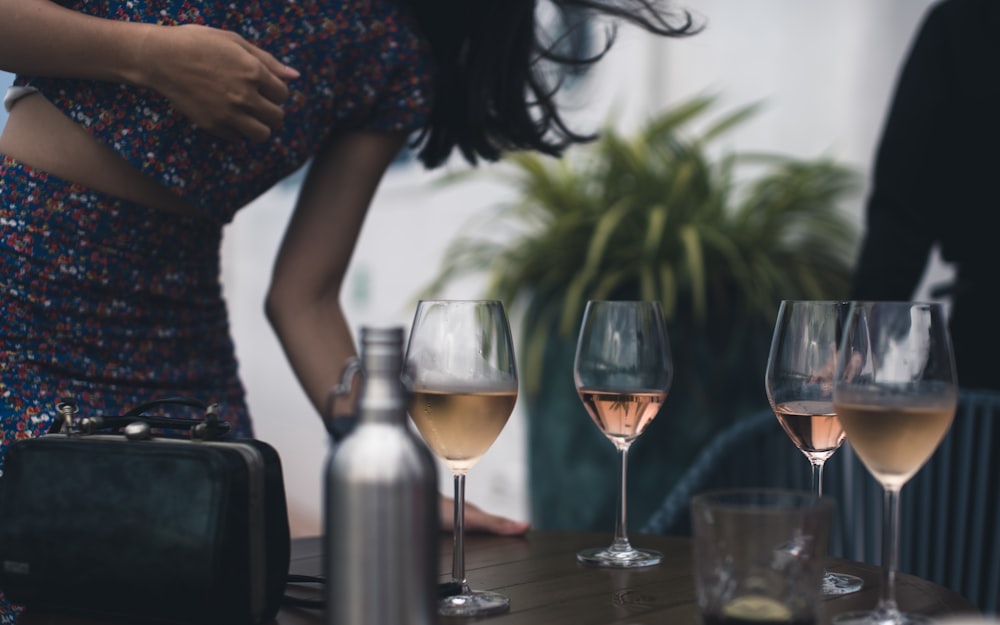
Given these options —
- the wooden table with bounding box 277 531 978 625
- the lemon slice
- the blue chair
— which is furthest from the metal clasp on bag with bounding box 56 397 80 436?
the blue chair

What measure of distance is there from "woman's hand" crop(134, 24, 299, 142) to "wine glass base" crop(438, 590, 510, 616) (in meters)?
0.51

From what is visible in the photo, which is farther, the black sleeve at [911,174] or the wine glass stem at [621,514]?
the black sleeve at [911,174]

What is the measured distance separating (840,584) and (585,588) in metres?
0.20

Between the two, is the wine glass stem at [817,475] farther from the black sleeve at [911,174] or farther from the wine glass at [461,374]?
the black sleeve at [911,174]

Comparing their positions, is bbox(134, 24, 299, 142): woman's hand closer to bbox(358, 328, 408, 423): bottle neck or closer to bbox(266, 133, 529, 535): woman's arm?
bbox(266, 133, 529, 535): woman's arm

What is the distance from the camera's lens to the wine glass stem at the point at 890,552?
0.73 metres

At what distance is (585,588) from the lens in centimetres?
88

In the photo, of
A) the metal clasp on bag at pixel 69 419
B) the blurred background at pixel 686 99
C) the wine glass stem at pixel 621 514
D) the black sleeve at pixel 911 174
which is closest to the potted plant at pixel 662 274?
the blurred background at pixel 686 99

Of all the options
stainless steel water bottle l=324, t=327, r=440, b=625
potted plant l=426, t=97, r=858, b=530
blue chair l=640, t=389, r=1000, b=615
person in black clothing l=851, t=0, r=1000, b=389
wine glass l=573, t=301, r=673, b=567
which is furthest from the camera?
potted plant l=426, t=97, r=858, b=530

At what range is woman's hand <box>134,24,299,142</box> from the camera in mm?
1000

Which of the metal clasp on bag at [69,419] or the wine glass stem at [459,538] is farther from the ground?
the metal clasp on bag at [69,419]

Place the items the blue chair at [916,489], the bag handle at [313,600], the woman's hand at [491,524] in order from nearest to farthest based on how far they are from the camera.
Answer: the bag handle at [313,600]
the woman's hand at [491,524]
the blue chair at [916,489]

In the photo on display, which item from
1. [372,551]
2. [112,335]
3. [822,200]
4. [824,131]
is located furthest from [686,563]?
[824,131]

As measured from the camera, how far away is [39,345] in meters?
1.14
